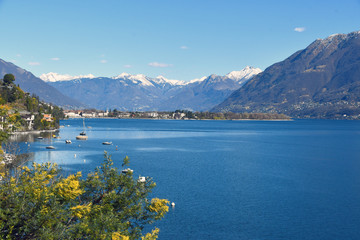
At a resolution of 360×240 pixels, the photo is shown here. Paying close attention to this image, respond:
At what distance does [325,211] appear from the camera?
52219 millimetres

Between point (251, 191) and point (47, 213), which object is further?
point (251, 191)

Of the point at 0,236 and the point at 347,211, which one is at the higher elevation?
the point at 0,236

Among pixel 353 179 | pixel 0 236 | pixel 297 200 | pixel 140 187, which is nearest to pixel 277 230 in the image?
pixel 297 200

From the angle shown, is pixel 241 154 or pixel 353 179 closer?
pixel 353 179

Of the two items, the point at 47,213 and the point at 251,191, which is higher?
the point at 47,213

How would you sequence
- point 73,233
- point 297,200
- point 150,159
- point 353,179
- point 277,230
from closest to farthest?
point 73,233
point 277,230
point 297,200
point 353,179
point 150,159

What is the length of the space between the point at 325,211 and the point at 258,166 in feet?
136

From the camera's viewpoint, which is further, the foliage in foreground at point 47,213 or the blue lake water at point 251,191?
the blue lake water at point 251,191

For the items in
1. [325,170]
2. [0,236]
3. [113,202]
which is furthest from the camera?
[325,170]

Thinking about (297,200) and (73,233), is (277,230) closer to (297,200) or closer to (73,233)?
(297,200)

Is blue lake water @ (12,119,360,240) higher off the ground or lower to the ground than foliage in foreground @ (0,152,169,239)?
lower

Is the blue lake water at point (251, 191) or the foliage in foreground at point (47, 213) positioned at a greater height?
the foliage in foreground at point (47, 213)

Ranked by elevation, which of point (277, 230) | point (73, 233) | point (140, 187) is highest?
point (140, 187)

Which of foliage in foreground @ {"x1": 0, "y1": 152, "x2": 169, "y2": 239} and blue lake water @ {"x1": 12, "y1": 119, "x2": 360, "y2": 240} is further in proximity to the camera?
blue lake water @ {"x1": 12, "y1": 119, "x2": 360, "y2": 240}
